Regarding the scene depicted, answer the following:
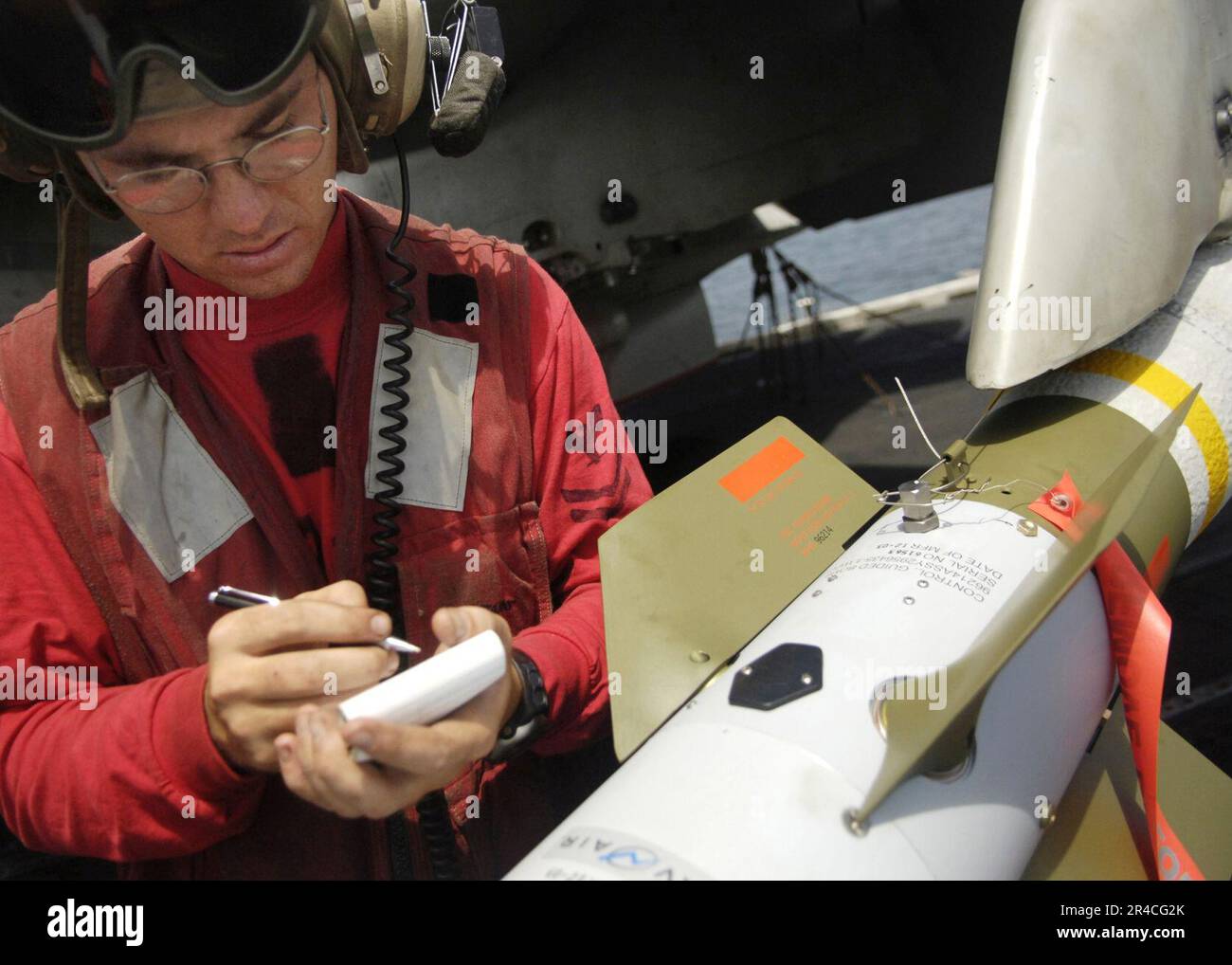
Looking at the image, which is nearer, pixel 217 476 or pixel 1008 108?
pixel 217 476

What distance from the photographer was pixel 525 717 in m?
1.33

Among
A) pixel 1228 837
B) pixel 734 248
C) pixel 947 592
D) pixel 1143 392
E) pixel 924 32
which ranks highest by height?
pixel 924 32

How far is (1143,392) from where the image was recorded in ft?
6.73

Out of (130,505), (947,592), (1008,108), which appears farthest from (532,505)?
(1008,108)

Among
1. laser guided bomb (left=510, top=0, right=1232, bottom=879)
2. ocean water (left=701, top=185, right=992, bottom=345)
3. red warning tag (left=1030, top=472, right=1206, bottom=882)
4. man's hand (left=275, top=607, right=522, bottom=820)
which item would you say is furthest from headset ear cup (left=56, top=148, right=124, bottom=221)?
ocean water (left=701, top=185, right=992, bottom=345)

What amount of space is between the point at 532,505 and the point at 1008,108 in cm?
137

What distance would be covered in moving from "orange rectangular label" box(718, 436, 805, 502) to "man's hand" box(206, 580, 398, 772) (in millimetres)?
889

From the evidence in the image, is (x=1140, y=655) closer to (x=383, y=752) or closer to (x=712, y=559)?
(x=712, y=559)

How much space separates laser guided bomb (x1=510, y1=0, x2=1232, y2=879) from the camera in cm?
128

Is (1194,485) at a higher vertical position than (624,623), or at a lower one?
higher

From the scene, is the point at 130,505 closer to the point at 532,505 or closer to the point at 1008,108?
the point at 532,505

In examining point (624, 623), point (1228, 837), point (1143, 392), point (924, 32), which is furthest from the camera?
point (924, 32)

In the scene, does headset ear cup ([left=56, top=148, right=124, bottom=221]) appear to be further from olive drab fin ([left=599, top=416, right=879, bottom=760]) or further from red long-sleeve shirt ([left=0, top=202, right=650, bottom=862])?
olive drab fin ([left=599, top=416, right=879, bottom=760])

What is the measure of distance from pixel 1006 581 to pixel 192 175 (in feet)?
4.60
